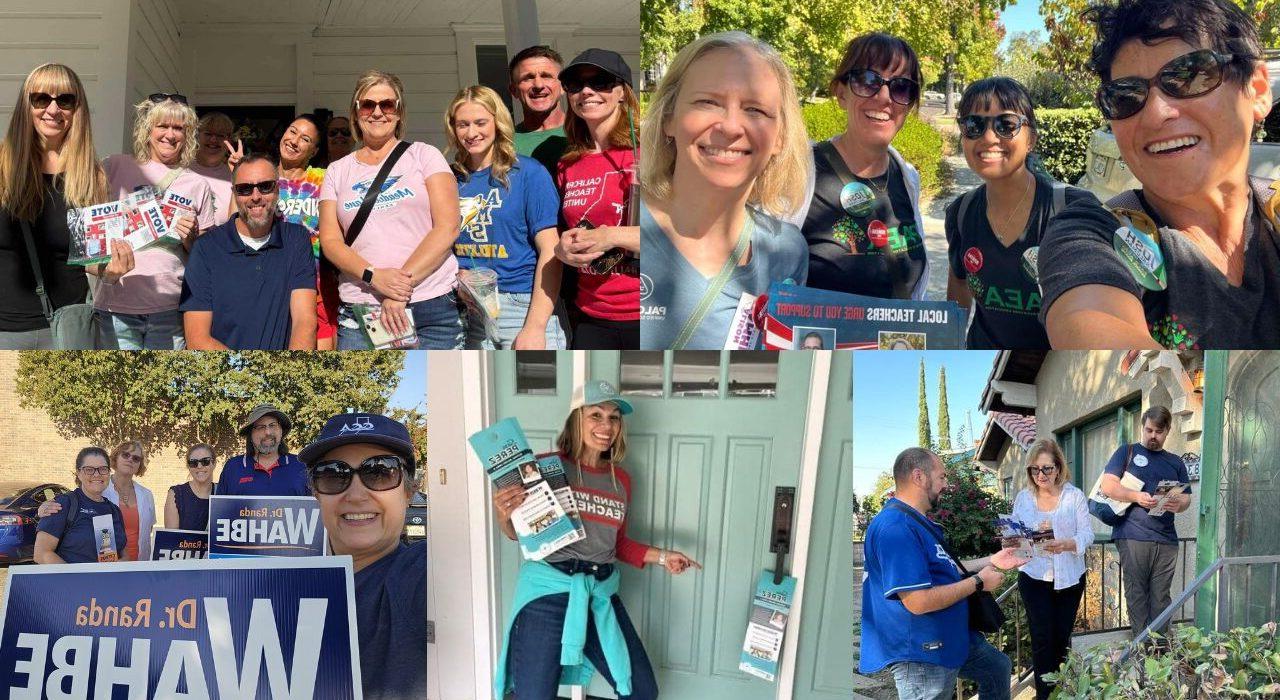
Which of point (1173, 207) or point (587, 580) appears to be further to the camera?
point (587, 580)

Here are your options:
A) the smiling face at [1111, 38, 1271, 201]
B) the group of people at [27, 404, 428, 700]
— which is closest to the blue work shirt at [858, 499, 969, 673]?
the smiling face at [1111, 38, 1271, 201]

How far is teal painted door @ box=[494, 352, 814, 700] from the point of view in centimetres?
413

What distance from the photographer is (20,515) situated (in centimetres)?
438

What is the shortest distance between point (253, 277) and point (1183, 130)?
3.28 metres

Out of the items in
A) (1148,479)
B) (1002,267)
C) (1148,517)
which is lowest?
(1148,517)

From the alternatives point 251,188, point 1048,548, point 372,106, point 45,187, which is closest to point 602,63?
point 372,106

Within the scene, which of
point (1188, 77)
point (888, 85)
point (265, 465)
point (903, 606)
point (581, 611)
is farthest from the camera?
point (265, 465)

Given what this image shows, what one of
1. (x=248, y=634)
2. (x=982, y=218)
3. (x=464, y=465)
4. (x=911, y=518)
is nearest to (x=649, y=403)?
(x=464, y=465)

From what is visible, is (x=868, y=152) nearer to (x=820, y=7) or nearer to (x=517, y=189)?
(x=820, y=7)

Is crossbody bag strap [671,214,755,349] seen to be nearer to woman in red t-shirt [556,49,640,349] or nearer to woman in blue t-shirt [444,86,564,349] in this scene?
woman in red t-shirt [556,49,640,349]

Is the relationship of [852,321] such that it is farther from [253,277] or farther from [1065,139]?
[253,277]

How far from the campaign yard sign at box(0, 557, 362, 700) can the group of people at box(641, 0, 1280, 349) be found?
1.66 meters

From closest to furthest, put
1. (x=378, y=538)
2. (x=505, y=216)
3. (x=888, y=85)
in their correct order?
(x=888, y=85) → (x=505, y=216) → (x=378, y=538)

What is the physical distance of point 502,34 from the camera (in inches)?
183
